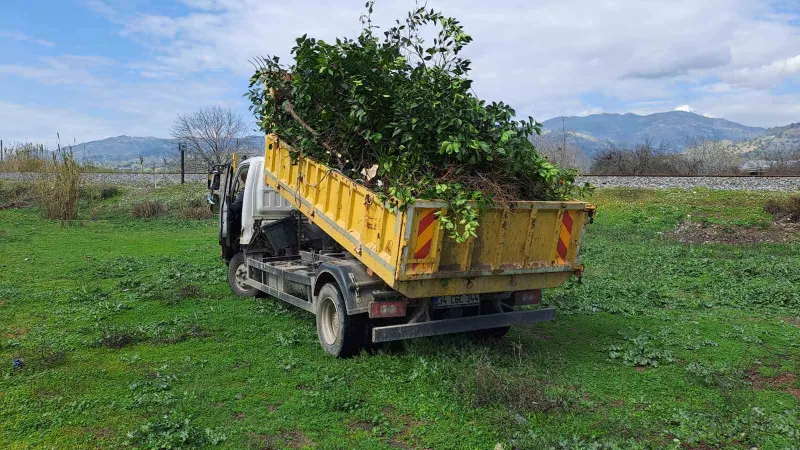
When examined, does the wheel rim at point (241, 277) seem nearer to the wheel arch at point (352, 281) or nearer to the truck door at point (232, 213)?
the truck door at point (232, 213)

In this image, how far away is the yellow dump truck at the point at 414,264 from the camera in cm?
547

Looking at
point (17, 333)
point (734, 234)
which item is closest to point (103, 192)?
point (17, 333)

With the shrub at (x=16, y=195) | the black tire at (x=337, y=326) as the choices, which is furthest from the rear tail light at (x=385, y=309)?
the shrub at (x=16, y=195)

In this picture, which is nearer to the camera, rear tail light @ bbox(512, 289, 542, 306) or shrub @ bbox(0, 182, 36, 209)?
rear tail light @ bbox(512, 289, 542, 306)

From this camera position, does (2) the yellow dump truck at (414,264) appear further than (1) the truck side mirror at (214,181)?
No

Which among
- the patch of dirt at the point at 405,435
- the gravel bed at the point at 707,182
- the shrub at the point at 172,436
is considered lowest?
the patch of dirt at the point at 405,435

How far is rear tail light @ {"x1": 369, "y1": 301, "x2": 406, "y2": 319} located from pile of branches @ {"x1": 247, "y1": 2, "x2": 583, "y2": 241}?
3.54 ft

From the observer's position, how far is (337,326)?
21.2 ft

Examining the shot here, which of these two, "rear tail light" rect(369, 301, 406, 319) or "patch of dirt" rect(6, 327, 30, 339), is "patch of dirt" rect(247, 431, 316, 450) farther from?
"patch of dirt" rect(6, 327, 30, 339)

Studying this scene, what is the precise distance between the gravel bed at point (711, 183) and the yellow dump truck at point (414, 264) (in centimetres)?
1561

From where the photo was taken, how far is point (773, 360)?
644 cm

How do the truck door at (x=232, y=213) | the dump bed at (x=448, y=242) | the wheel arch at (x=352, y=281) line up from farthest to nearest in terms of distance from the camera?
the truck door at (x=232, y=213), the wheel arch at (x=352, y=281), the dump bed at (x=448, y=242)

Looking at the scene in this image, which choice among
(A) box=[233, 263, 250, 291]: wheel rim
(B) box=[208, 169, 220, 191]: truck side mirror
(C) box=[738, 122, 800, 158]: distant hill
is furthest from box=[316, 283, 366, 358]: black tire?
(C) box=[738, 122, 800, 158]: distant hill

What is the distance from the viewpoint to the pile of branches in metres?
5.63
